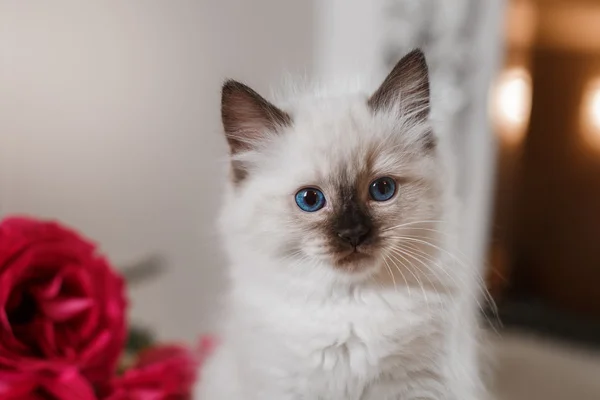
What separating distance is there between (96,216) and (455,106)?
36.8 inches

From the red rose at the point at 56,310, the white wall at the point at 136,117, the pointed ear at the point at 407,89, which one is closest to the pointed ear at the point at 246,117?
the pointed ear at the point at 407,89

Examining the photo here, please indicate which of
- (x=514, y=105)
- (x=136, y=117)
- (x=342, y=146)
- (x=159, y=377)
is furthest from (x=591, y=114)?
(x=159, y=377)

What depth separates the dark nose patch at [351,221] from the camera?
0.62m

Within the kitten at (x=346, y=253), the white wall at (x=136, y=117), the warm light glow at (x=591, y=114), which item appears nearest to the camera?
the kitten at (x=346, y=253)

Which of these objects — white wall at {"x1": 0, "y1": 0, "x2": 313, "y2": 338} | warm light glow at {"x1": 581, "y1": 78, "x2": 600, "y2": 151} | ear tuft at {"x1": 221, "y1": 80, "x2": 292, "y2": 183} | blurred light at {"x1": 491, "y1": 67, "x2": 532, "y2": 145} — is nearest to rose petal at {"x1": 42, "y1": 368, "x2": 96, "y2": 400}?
ear tuft at {"x1": 221, "y1": 80, "x2": 292, "y2": 183}

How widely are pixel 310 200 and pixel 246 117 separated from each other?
116 millimetres

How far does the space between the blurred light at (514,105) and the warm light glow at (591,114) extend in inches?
6.5

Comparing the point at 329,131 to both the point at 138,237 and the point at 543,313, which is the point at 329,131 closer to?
the point at 138,237

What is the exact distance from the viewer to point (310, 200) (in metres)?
0.65

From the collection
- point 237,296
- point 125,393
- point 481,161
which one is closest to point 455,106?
point 481,161

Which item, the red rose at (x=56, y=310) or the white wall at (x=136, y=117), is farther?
the white wall at (x=136, y=117)

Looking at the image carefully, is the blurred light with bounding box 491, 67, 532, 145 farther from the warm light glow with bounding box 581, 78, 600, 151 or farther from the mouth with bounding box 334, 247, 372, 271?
the mouth with bounding box 334, 247, 372, 271

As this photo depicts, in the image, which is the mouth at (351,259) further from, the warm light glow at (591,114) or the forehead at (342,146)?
the warm light glow at (591,114)

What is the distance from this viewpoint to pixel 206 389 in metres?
0.74
